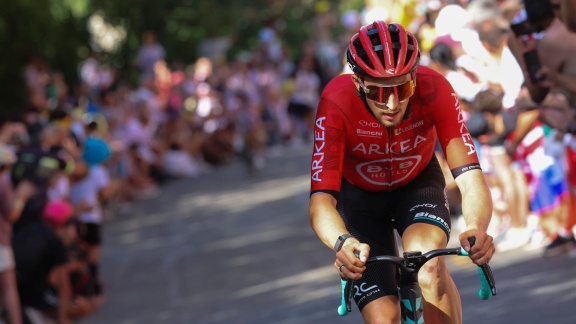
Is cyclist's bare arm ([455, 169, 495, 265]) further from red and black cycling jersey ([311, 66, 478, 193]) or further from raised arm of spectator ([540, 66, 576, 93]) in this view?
raised arm of spectator ([540, 66, 576, 93])

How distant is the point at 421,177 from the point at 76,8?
2055 cm

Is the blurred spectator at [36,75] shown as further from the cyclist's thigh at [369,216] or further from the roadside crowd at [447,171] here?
the cyclist's thigh at [369,216]

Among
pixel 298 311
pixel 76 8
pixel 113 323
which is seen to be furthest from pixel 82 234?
pixel 76 8

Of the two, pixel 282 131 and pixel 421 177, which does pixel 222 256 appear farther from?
pixel 282 131

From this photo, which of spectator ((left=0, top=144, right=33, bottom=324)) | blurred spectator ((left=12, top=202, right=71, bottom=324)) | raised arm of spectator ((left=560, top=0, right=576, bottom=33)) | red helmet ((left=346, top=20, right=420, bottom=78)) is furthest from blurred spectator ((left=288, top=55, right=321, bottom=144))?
red helmet ((left=346, top=20, right=420, bottom=78))

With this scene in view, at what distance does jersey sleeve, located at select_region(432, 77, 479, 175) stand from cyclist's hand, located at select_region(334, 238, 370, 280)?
36.3 inches

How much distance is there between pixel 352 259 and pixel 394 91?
0.98 m

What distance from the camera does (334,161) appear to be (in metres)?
6.45

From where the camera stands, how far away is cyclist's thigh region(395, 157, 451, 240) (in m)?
6.61

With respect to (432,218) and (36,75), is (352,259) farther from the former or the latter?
(36,75)

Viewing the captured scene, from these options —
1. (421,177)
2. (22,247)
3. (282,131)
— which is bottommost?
(282,131)

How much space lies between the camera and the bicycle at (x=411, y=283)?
577 cm

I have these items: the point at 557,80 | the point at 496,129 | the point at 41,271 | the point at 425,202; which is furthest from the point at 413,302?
the point at 496,129

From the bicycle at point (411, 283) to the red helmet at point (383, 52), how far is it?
892 millimetres
